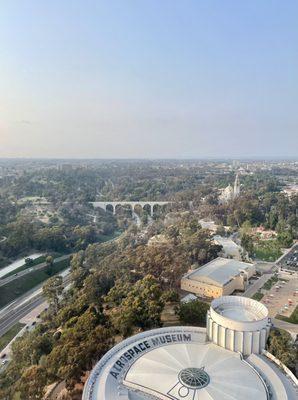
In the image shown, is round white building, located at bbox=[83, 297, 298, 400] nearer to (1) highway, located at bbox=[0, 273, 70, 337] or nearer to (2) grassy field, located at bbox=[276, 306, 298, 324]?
(2) grassy field, located at bbox=[276, 306, 298, 324]

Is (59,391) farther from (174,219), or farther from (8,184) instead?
(8,184)

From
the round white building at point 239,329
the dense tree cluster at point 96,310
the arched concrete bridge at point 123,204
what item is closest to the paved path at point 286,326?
the dense tree cluster at point 96,310

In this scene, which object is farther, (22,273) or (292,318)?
(22,273)

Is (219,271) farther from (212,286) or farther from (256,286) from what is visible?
(256,286)

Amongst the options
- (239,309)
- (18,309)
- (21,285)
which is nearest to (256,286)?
(239,309)

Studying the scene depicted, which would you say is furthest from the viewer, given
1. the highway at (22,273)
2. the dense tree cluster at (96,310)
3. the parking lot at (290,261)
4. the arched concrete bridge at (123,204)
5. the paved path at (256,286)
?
the arched concrete bridge at (123,204)

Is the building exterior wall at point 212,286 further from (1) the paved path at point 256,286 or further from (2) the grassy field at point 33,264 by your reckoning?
(2) the grassy field at point 33,264
